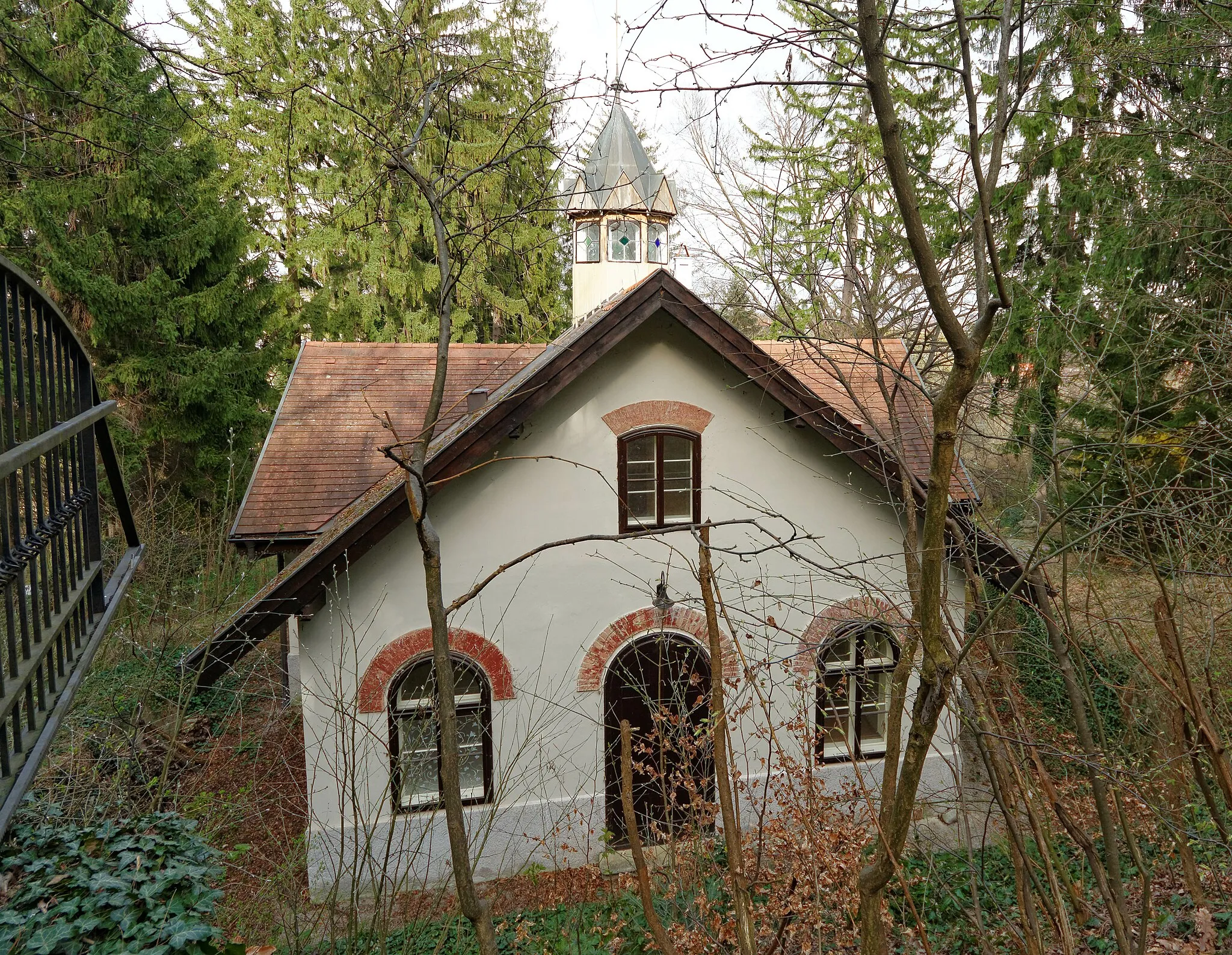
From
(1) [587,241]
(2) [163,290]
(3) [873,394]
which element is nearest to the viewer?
(3) [873,394]

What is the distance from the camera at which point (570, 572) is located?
8211mm

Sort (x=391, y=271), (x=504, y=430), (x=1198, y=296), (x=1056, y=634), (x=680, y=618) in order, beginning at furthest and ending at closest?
(x=391, y=271) < (x=1198, y=296) < (x=680, y=618) < (x=504, y=430) < (x=1056, y=634)

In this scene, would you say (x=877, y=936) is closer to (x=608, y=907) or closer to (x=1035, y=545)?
(x=1035, y=545)

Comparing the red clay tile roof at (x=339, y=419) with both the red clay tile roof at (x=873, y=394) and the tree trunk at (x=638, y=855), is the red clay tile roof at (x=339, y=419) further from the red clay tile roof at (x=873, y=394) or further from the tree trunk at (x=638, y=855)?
the tree trunk at (x=638, y=855)

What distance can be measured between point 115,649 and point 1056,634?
40.7 feet

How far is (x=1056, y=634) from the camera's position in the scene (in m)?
3.63

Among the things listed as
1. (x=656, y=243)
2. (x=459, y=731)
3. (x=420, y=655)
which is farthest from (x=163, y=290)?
(x=459, y=731)

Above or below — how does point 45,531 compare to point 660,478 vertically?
below

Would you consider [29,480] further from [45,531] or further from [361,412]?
[361,412]

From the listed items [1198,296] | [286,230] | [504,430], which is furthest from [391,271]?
[1198,296]

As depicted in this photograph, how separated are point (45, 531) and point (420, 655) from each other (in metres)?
5.57

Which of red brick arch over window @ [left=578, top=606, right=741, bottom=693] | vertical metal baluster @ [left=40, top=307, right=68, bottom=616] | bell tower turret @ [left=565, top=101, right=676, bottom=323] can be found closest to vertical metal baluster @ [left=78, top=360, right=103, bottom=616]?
vertical metal baluster @ [left=40, top=307, right=68, bottom=616]

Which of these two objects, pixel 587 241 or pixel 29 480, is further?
pixel 587 241

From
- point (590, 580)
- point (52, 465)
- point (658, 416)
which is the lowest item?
point (590, 580)
